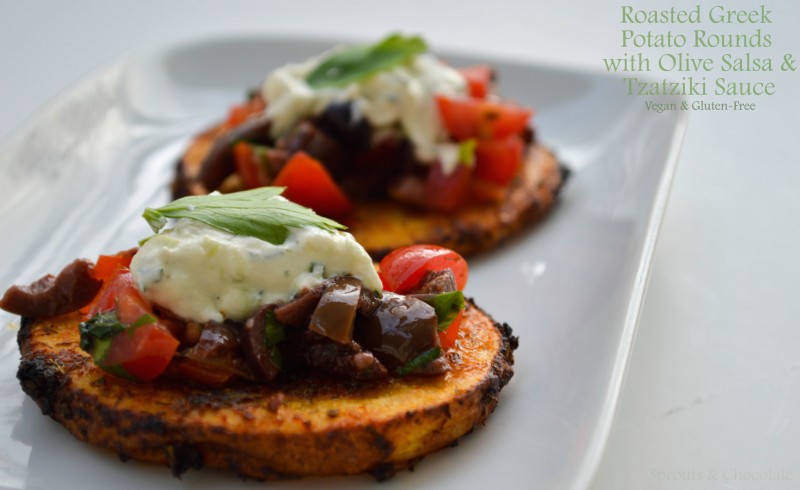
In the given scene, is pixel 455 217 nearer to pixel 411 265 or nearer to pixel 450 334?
pixel 411 265

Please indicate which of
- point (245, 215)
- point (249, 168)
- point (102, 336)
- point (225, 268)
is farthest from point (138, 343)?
point (249, 168)

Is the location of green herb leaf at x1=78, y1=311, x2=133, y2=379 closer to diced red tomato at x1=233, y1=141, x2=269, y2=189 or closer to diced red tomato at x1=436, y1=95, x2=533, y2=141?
diced red tomato at x1=233, y1=141, x2=269, y2=189

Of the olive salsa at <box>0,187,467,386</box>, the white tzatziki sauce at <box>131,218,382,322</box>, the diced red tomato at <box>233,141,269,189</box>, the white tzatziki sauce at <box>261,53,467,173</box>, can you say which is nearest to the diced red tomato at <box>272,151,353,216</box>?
the diced red tomato at <box>233,141,269,189</box>

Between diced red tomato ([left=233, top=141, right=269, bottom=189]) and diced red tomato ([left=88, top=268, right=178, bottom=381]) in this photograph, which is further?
diced red tomato ([left=233, top=141, right=269, bottom=189])

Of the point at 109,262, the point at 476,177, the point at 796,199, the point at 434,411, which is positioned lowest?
the point at 796,199

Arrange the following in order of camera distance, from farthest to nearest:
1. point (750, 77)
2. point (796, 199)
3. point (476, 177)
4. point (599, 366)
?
point (750, 77) < point (796, 199) < point (476, 177) < point (599, 366)

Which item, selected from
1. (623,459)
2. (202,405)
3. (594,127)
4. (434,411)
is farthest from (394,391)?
(594,127)

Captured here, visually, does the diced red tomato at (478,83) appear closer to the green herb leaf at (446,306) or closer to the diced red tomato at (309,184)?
the diced red tomato at (309,184)

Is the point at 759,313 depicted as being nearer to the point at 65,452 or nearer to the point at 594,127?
the point at 594,127
